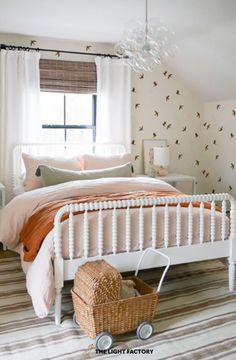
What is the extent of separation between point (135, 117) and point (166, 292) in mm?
2712

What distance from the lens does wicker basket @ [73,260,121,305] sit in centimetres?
219

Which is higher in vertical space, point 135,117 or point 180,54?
point 180,54

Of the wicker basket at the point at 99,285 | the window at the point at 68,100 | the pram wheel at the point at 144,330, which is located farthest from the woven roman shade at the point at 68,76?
the pram wheel at the point at 144,330

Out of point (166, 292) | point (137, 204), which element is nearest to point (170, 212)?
point (137, 204)

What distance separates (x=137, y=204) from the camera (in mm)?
2646

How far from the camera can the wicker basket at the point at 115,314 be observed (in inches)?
87.0

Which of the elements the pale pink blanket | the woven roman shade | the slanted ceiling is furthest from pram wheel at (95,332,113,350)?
the woven roman shade

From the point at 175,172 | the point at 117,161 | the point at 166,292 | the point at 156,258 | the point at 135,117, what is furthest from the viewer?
the point at 175,172

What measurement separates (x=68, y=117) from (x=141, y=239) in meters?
2.61

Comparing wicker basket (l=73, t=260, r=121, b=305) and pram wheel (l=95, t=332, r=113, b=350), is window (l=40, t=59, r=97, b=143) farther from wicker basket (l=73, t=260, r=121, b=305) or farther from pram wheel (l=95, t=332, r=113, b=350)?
pram wheel (l=95, t=332, r=113, b=350)

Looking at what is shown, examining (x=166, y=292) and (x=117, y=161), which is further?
(x=117, y=161)

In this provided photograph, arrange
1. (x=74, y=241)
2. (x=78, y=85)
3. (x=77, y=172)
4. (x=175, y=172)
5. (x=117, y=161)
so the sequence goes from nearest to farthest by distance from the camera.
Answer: (x=74, y=241)
(x=77, y=172)
(x=117, y=161)
(x=78, y=85)
(x=175, y=172)

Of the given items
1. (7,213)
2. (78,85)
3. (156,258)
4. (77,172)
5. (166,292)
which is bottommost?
(166,292)

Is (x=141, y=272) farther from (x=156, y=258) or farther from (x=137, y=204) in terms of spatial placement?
(x=137, y=204)
